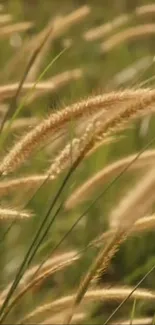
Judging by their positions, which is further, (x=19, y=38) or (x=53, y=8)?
(x=53, y=8)

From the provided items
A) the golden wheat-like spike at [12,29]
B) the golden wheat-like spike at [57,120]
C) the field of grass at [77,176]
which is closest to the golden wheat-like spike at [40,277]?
the field of grass at [77,176]

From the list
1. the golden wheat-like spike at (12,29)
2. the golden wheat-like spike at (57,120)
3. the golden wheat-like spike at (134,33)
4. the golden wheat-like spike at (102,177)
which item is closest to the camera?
the golden wheat-like spike at (57,120)

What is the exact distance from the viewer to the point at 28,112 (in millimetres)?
3160

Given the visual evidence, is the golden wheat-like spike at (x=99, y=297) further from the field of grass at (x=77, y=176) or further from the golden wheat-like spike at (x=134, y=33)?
the golden wheat-like spike at (x=134, y=33)

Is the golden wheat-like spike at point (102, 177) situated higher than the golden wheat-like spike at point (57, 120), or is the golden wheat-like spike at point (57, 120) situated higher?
the golden wheat-like spike at point (57, 120)

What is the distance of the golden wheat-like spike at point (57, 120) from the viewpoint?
1.13m

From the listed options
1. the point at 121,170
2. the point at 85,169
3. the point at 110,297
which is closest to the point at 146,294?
the point at 110,297

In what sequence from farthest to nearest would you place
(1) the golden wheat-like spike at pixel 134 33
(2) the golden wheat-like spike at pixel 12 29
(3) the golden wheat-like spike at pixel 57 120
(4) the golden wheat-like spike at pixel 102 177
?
(1) the golden wheat-like spike at pixel 134 33, (2) the golden wheat-like spike at pixel 12 29, (4) the golden wheat-like spike at pixel 102 177, (3) the golden wheat-like spike at pixel 57 120

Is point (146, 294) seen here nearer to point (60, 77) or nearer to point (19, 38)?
point (60, 77)

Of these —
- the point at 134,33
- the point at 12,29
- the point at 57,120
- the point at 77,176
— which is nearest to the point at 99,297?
the point at 57,120

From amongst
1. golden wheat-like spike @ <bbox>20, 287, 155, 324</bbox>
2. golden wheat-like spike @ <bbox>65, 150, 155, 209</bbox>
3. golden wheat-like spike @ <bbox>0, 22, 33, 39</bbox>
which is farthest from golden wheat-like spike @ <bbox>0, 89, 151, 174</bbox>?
golden wheat-like spike @ <bbox>0, 22, 33, 39</bbox>

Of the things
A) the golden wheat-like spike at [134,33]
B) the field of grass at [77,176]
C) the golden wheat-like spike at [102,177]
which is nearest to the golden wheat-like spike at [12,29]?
the field of grass at [77,176]

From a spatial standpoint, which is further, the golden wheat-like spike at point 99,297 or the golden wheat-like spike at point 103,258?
the golden wheat-like spike at point 99,297

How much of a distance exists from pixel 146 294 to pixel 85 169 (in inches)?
53.7
